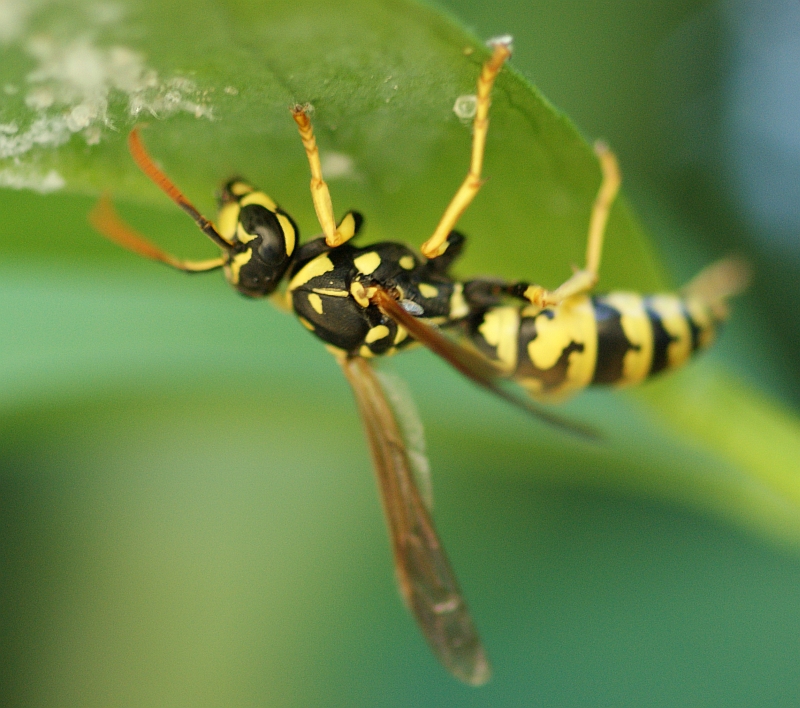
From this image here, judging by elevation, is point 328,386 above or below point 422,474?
above

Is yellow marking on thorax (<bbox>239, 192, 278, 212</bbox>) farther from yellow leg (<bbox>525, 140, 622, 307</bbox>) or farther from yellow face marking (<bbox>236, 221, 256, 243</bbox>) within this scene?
yellow leg (<bbox>525, 140, 622, 307</bbox>)

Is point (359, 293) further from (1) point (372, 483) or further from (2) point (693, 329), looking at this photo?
(1) point (372, 483)

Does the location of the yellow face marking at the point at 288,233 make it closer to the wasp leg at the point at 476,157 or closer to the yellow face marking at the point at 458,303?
the wasp leg at the point at 476,157

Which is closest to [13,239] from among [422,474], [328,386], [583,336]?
[328,386]

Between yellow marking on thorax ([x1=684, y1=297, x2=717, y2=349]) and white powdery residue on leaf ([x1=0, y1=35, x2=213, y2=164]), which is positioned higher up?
white powdery residue on leaf ([x1=0, y1=35, x2=213, y2=164])

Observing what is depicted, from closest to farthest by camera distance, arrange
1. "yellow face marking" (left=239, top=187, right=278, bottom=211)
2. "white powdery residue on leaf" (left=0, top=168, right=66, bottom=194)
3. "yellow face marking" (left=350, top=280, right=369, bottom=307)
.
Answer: "white powdery residue on leaf" (left=0, top=168, right=66, bottom=194) < "yellow face marking" (left=239, top=187, right=278, bottom=211) < "yellow face marking" (left=350, top=280, right=369, bottom=307)

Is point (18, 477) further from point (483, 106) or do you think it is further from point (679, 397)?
point (483, 106)

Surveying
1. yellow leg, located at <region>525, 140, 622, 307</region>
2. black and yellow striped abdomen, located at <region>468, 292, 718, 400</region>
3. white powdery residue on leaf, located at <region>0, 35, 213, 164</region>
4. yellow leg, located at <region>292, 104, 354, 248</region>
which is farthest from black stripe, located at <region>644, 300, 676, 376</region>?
white powdery residue on leaf, located at <region>0, 35, 213, 164</region>

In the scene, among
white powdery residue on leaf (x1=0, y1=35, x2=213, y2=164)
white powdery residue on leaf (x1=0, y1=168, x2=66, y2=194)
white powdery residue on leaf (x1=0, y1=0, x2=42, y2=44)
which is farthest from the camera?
white powdery residue on leaf (x1=0, y1=168, x2=66, y2=194)
